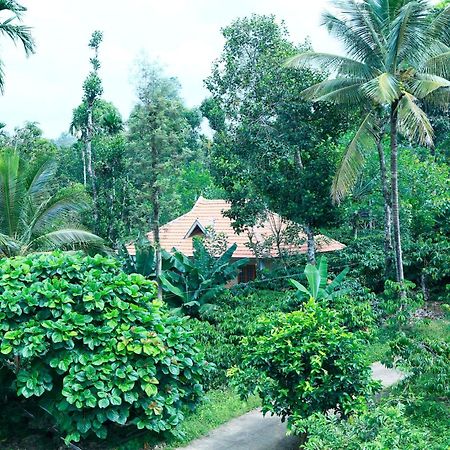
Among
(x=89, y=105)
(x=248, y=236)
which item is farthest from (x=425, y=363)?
(x=89, y=105)

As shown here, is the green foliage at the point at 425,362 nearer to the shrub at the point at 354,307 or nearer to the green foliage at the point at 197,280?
the shrub at the point at 354,307

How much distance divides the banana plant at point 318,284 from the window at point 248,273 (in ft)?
18.3

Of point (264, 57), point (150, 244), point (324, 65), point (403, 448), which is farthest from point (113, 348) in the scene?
point (264, 57)

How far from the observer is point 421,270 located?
17641 millimetres

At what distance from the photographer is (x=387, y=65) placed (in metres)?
13.4

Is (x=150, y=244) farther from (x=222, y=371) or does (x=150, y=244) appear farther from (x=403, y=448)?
(x=403, y=448)

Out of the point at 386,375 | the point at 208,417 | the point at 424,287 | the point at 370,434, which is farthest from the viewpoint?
the point at 424,287

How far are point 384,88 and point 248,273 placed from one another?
9.75 m

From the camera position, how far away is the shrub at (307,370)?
7250 mm

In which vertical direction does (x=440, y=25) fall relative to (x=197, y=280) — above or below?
above

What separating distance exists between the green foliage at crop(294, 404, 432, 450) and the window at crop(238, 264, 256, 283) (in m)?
14.4

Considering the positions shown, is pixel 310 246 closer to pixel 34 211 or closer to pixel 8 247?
pixel 34 211

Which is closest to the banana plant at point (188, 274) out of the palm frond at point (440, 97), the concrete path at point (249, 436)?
the concrete path at point (249, 436)

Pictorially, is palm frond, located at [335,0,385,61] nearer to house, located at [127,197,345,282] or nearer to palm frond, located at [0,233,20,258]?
house, located at [127,197,345,282]
